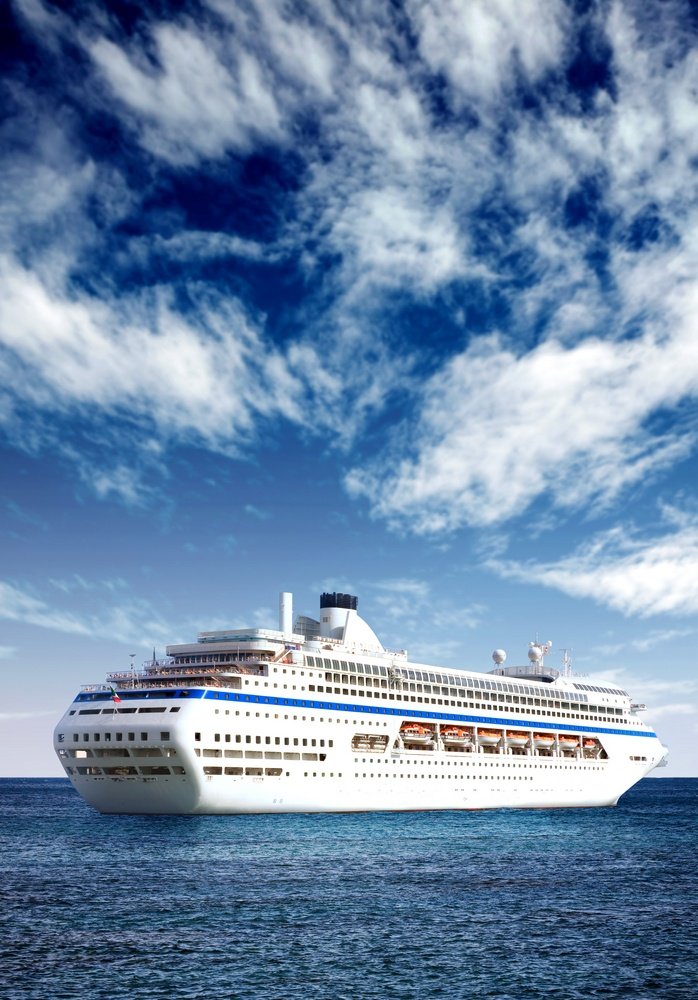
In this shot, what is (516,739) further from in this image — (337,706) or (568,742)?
(337,706)

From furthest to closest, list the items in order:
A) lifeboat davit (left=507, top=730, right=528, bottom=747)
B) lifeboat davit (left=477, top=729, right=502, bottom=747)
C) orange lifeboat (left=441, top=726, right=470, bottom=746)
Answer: lifeboat davit (left=507, top=730, right=528, bottom=747)
lifeboat davit (left=477, top=729, right=502, bottom=747)
orange lifeboat (left=441, top=726, right=470, bottom=746)

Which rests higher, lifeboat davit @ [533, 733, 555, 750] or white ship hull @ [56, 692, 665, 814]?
lifeboat davit @ [533, 733, 555, 750]

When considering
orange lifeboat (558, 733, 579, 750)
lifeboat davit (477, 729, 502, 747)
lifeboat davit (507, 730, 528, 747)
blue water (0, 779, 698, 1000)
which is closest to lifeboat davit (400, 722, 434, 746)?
lifeboat davit (477, 729, 502, 747)

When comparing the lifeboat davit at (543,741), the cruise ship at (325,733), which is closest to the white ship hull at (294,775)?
the cruise ship at (325,733)

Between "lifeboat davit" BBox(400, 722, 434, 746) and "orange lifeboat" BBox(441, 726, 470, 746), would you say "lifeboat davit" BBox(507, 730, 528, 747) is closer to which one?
"orange lifeboat" BBox(441, 726, 470, 746)

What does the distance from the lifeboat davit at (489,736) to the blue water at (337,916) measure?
36.5 m

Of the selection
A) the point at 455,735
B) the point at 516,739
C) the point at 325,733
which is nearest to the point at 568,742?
the point at 516,739

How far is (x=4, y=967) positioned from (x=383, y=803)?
196 feet

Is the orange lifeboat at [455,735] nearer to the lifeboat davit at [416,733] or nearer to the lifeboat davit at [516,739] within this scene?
the lifeboat davit at [416,733]

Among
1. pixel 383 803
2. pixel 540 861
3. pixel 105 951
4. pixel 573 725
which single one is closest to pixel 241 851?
pixel 540 861

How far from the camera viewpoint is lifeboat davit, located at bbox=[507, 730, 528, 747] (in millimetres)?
107000

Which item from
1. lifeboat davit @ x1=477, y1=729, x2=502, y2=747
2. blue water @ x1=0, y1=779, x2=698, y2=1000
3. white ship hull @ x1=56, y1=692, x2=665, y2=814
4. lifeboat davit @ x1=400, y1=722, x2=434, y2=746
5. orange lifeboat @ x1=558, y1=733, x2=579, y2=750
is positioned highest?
orange lifeboat @ x1=558, y1=733, x2=579, y2=750

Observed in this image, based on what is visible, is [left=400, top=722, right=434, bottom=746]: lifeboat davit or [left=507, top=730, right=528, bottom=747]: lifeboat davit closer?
[left=400, top=722, right=434, bottom=746]: lifeboat davit

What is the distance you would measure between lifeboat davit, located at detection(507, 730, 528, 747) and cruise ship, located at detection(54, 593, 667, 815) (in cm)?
25
